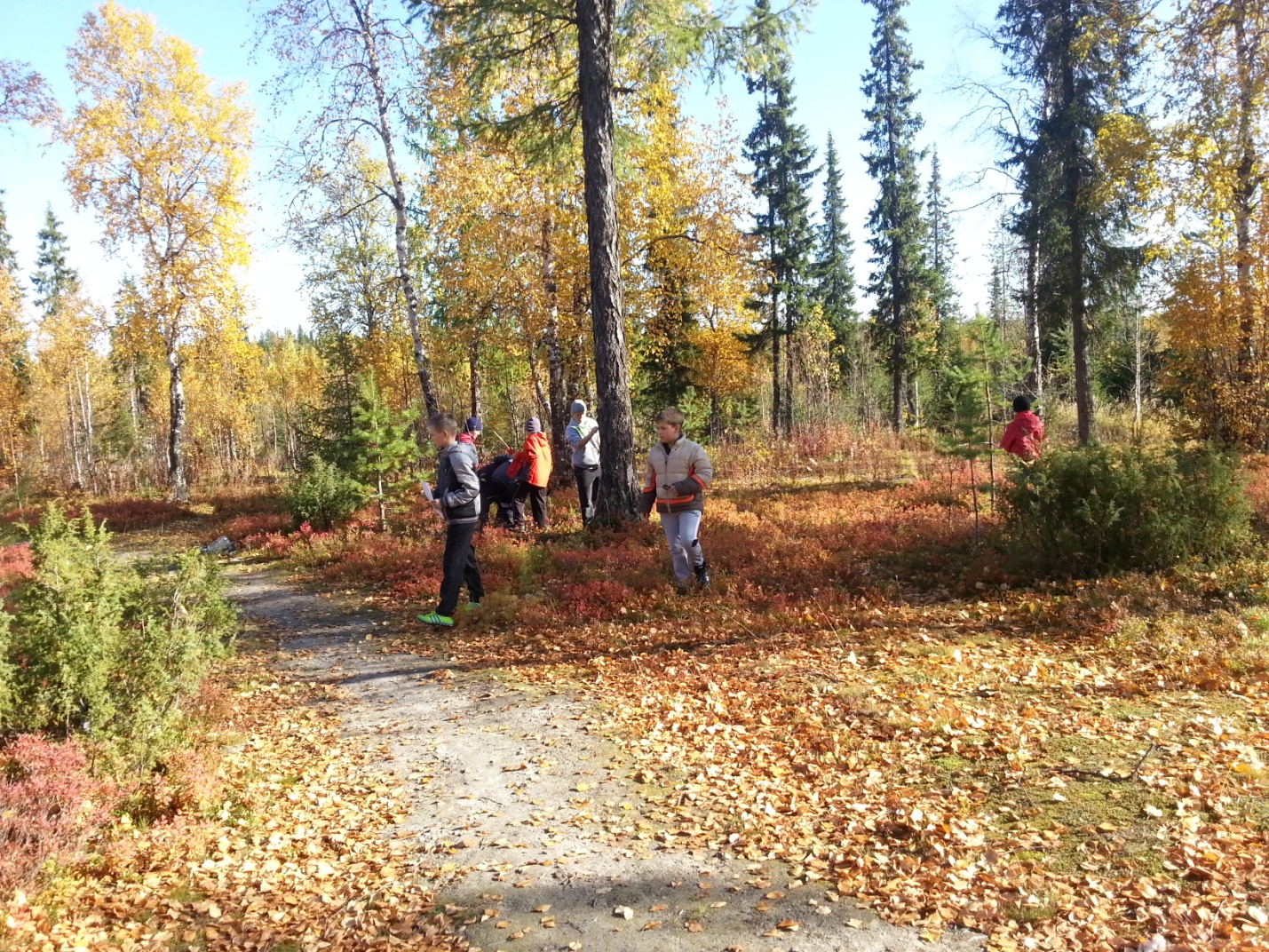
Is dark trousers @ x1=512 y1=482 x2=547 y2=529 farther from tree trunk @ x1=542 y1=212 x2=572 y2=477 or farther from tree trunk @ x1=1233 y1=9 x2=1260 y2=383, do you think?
tree trunk @ x1=1233 y1=9 x2=1260 y2=383

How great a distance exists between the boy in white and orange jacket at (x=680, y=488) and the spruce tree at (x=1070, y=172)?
1400cm

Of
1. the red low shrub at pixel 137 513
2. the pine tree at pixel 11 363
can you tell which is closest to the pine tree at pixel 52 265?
the pine tree at pixel 11 363

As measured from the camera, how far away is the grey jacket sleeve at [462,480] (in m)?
8.02

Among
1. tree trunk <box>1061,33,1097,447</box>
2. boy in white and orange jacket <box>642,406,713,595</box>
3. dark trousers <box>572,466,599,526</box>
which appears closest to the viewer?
boy in white and orange jacket <box>642,406,713,595</box>

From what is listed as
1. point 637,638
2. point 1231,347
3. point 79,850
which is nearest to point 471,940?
point 79,850

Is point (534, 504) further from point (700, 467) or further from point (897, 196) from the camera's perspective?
point (897, 196)

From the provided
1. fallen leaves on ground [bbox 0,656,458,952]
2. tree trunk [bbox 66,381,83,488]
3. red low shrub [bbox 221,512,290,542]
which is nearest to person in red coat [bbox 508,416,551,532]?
red low shrub [bbox 221,512,290,542]

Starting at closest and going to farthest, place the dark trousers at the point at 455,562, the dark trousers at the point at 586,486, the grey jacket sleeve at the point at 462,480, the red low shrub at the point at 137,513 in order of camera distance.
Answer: the grey jacket sleeve at the point at 462,480 < the dark trousers at the point at 455,562 < the dark trousers at the point at 586,486 < the red low shrub at the point at 137,513

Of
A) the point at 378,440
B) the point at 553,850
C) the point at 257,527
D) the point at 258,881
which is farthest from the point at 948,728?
the point at 257,527

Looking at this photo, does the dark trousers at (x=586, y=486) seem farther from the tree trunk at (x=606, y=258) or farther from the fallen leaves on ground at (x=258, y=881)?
the fallen leaves on ground at (x=258, y=881)

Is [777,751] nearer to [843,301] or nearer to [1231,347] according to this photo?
[1231,347]

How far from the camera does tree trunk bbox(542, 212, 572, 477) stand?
54.9ft

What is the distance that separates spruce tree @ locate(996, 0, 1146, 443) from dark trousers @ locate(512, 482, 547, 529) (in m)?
13.6

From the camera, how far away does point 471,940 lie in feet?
10.9
